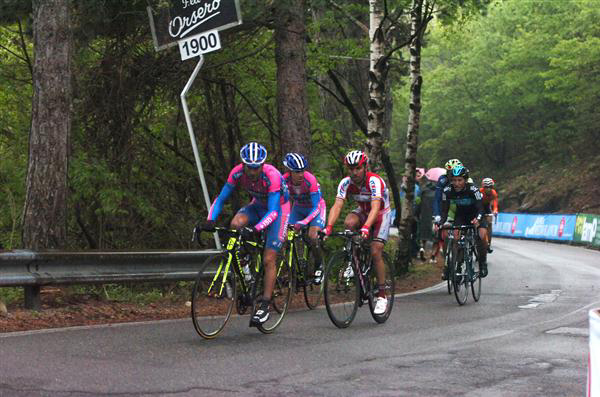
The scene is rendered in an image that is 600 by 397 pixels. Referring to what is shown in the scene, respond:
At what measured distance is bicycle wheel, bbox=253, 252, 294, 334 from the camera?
9477 mm

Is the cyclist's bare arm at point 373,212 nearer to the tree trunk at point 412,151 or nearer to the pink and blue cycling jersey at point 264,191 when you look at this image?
the pink and blue cycling jersey at point 264,191

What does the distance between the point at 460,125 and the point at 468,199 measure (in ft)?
164

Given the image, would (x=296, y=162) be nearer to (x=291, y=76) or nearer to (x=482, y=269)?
(x=291, y=76)

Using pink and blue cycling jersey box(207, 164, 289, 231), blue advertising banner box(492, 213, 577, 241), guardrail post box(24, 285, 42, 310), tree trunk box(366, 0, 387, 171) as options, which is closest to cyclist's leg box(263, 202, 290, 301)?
pink and blue cycling jersey box(207, 164, 289, 231)

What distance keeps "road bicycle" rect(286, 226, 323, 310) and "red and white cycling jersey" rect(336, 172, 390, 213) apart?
32.1 inches

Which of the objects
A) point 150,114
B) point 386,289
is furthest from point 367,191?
point 150,114

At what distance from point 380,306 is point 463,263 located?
3234 millimetres

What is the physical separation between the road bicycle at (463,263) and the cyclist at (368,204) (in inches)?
104

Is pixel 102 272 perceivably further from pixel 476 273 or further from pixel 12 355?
pixel 476 273

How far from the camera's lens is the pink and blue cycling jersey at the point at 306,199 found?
11.3 m

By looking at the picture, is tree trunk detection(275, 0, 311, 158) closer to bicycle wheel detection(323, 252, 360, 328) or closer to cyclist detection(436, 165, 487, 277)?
cyclist detection(436, 165, 487, 277)

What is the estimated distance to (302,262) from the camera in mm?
11016

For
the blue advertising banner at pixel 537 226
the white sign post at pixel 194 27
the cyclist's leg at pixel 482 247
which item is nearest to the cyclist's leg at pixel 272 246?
the white sign post at pixel 194 27

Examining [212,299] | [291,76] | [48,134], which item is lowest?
[212,299]
